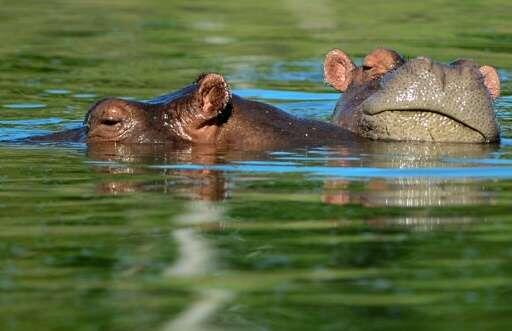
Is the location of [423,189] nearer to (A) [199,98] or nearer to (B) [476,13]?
(A) [199,98]

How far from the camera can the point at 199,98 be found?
7.84 meters

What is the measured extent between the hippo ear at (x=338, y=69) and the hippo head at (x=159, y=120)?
5.79 ft

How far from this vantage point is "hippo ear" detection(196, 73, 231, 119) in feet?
25.3

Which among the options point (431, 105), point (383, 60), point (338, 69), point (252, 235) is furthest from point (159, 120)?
point (252, 235)

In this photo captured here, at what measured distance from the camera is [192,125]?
809 centimetres

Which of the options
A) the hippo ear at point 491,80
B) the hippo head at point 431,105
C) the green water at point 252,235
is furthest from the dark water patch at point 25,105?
the hippo ear at point 491,80

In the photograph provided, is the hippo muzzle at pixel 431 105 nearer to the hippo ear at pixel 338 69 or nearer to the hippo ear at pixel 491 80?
the hippo ear at pixel 491 80

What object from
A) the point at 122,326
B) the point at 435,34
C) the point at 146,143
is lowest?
the point at 122,326

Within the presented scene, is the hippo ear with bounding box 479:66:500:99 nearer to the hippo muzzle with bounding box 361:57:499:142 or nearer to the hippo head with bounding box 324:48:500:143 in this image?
the hippo head with bounding box 324:48:500:143

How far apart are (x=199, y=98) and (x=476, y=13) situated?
11.9 meters

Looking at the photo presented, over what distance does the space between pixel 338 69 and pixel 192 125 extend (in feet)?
6.62

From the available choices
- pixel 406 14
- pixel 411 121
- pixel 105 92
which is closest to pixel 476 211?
pixel 411 121

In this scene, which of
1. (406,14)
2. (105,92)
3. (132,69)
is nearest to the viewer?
(105,92)

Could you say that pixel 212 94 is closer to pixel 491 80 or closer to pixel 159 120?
pixel 159 120
